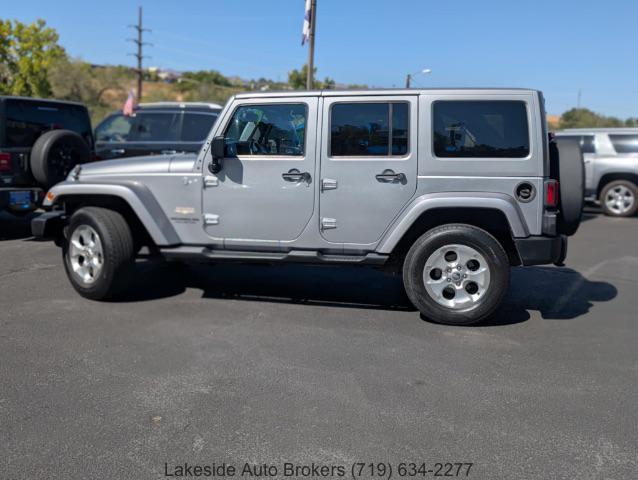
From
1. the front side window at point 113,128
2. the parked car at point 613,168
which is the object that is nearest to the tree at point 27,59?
the front side window at point 113,128

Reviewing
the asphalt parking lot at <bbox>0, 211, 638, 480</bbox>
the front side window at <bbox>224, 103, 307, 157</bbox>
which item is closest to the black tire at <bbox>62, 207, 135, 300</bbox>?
the asphalt parking lot at <bbox>0, 211, 638, 480</bbox>

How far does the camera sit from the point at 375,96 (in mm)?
5316

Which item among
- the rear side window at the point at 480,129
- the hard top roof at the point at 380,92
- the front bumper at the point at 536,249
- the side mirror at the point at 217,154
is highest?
the hard top roof at the point at 380,92

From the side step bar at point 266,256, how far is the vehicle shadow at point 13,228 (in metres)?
4.60

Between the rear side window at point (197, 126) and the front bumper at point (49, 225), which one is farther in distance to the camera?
the rear side window at point (197, 126)

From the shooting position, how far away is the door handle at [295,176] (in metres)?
5.38

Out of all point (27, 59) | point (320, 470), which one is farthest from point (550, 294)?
point (27, 59)

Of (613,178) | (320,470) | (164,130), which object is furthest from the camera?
(613,178)

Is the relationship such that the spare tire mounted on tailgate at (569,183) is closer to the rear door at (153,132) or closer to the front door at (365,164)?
the front door at (365,164)

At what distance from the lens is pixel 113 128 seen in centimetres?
1267

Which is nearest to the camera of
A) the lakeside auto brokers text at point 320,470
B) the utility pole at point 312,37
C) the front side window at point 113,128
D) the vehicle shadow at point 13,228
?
the lakeside auto brokers text at point 320,470

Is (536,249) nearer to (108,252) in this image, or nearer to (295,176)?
(295,176)

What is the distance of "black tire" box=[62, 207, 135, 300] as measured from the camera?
5.62m

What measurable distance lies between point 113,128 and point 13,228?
351cm
